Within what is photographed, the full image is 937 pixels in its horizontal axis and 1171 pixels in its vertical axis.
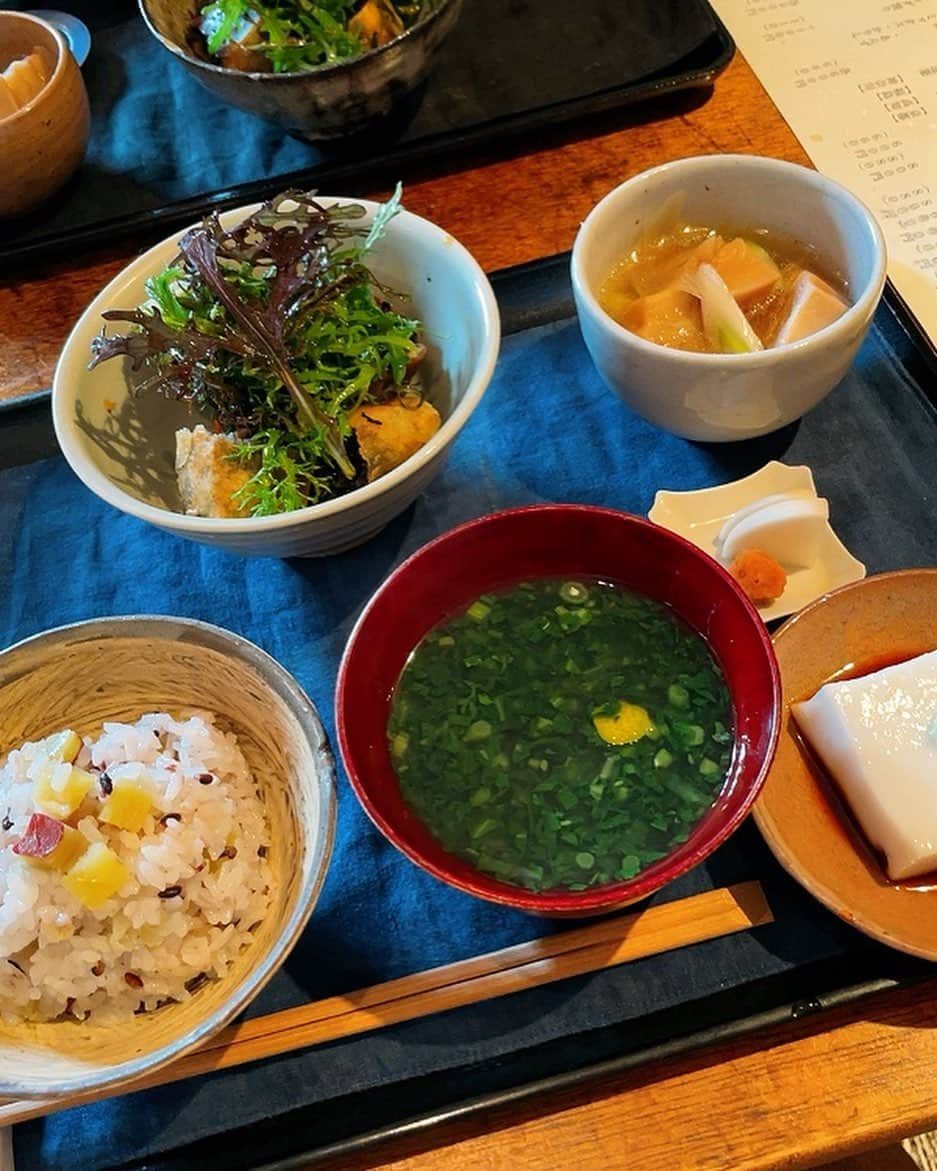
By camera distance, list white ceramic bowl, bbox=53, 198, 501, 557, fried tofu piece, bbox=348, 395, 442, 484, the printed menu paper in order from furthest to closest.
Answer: the printed menu paper < fried tofu piece, bbox=348, 395, 442, 484 < white ceramic bowl, bbox=53, 198, 501, 557

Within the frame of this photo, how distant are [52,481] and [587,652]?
3.21 ft

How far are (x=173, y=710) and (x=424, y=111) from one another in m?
1.29

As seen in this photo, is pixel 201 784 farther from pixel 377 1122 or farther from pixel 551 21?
pixel 551 21

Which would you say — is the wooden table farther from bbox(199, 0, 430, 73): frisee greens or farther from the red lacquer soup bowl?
bbox(199, 0, 430, 73): frisee greens

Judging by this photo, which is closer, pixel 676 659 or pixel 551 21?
pixel 676 659

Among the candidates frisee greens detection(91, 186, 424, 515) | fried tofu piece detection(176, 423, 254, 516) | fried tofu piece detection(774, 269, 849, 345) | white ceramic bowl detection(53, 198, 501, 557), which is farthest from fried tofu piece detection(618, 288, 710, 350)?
fried tofu piece detection(176, 423, 254, 516)

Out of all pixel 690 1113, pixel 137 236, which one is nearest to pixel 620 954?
pixel 690 1113

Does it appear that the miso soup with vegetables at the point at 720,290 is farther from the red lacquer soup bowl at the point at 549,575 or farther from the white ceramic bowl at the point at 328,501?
the red lacquer soup bowl at the point at 549,575

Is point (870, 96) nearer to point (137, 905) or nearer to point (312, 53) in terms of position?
point (312, 53)

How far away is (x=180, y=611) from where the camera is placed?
1.50 m

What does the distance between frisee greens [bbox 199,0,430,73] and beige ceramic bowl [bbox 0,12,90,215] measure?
28 cm

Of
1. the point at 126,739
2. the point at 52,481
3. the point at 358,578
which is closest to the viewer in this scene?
the point at 126,739

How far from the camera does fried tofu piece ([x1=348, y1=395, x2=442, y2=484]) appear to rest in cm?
137

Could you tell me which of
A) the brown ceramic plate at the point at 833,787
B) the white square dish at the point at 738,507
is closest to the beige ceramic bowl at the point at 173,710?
the brown ceramic plate at the point at 833,787
